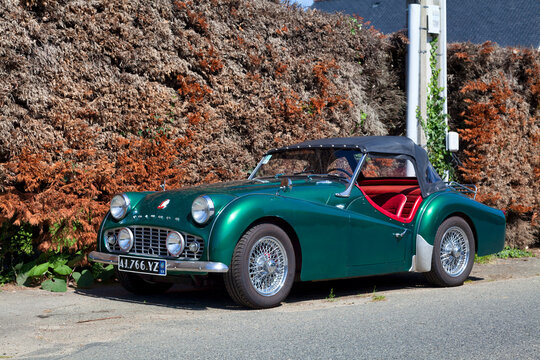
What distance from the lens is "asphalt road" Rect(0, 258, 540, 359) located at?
156 inches

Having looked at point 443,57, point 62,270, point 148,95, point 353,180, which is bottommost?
point 62,270

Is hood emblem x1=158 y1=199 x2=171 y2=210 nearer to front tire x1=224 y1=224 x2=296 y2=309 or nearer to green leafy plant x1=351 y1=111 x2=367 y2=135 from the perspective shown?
front tire x1=224 y1=224 x2=296 y2=309

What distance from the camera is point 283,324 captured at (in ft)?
15.5

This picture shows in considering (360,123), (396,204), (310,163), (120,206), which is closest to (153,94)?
(120,206)

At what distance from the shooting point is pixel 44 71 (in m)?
6.50

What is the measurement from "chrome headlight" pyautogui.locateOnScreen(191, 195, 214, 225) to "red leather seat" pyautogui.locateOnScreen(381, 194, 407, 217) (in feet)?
7.74

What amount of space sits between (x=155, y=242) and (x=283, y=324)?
1392 mm

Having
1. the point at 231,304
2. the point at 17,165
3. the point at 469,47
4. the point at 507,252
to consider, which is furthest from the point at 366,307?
the point at 469,47

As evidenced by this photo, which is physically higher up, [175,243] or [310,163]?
[310,163]

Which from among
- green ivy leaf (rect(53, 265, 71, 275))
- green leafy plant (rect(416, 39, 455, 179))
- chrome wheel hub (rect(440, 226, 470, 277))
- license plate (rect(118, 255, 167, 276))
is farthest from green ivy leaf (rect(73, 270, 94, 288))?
green leafy plant (rect(416, 39, 455, 179))

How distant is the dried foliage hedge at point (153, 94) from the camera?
20.7 ft

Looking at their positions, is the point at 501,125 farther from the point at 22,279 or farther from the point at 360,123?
the point at 22,279

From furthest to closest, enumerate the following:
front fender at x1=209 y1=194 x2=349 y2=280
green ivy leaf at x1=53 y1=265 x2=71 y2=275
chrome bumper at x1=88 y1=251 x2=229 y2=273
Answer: green ivy leaf at x1=53 y1=265 x2=71 y2=275 → front fender at x1=209 y1=194 x2=349 y2=280 → chrome bumper at x1=88 y1=251 x2=229 y2=273

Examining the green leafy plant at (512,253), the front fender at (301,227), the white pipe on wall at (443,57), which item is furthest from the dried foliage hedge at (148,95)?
the green leafy plant at (512,253)
